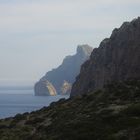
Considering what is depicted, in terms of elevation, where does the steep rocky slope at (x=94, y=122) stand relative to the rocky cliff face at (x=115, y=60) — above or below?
below

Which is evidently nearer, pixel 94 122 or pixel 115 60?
pixel 94 122

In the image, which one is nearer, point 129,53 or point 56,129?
point 56,129

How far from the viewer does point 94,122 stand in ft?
101

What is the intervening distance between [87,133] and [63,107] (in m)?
19.3

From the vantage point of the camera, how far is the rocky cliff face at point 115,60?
15600 centimetres

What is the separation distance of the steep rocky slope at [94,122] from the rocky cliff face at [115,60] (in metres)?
99.6

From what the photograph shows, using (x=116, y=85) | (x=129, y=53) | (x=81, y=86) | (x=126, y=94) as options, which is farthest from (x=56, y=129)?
(x=81, y=86)

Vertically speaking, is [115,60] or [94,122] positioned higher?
[115,60]

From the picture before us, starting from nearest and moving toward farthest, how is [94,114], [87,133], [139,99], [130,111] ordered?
[87,133] < [130,111] < [94,114] < [139,99]

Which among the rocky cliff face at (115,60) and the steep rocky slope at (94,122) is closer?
the steep rocky slope at (94,122)

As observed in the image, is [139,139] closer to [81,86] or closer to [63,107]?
[63,107]

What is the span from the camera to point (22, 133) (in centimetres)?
3588

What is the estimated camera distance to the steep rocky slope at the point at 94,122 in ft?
88.9

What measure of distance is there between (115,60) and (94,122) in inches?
5492
